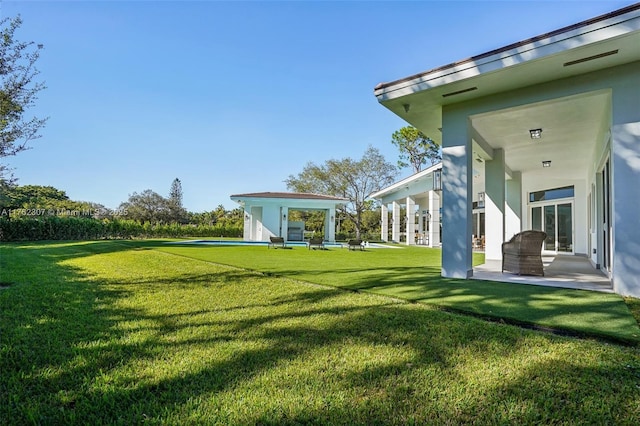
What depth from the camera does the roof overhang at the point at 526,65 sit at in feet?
16.2

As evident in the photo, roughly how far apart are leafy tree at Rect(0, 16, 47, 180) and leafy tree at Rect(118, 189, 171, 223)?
44.1m

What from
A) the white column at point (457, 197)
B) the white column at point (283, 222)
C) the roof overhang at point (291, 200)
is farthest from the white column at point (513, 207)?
the white column at point (283, 222)

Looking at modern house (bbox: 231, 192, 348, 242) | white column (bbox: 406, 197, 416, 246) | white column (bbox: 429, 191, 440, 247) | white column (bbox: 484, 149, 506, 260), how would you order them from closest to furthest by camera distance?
1. white column (bbox: 484, 149, 506, 260)
2. white column (bbox: 429, 191, 440, 247)
3. white column (bbox: 406, 197, 416, 246)
4. modern house (bbox: 231, 192, 348, 242)

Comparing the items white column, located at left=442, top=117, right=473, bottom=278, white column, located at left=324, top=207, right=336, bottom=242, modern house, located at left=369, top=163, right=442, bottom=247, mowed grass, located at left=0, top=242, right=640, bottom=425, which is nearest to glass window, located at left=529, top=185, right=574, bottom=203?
modern house, located at left=369, top=163, right=442, bottom=247

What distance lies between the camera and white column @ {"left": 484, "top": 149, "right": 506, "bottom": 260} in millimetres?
11375

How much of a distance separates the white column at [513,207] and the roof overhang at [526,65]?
8.52 metres

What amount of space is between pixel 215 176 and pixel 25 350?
136 feet

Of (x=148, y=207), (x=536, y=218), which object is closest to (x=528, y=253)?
(x=536, y=218)

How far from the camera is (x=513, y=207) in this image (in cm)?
1425

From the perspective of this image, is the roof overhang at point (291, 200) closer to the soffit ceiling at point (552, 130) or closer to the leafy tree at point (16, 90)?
the soffit ceiling at point (552, 130)

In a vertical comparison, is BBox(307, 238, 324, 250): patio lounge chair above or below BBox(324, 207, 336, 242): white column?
below

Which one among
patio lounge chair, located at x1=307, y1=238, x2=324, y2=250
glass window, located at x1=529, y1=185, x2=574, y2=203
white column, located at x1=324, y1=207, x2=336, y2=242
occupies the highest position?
glass window, located at x1=529, y1=185, x2=574, y2=203

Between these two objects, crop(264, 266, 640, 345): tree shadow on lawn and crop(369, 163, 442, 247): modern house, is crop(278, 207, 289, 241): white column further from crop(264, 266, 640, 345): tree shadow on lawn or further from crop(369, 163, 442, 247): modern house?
crop(264, 266, 640, 345): tree shadow on lawn

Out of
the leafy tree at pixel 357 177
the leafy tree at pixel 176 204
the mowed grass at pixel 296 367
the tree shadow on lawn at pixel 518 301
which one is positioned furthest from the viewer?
the leafy tree at pixel 176 204
